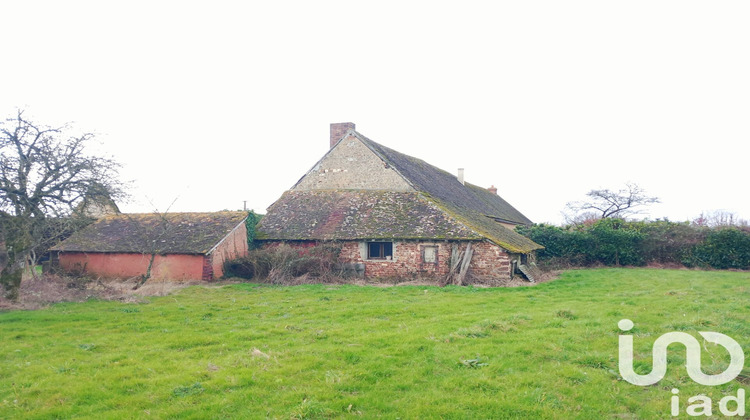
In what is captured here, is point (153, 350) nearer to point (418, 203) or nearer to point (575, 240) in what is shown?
point (418, 203)

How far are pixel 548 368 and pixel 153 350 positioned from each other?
7.04 meters

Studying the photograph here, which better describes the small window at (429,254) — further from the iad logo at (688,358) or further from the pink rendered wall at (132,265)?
the iad logo at (688,358)

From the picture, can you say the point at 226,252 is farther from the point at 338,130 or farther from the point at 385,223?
the point at 338,130

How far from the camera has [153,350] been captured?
870cm

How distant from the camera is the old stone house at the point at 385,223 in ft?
64.2

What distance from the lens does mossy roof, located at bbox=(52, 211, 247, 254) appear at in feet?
68.0

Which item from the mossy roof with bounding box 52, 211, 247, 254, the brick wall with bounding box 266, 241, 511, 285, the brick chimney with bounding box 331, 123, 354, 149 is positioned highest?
the brick chimney with bounding box 331, 123, 354, 149

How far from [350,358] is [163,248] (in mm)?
15718

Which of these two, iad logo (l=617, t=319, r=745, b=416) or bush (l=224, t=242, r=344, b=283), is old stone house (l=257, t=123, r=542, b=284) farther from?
iad logo (l=617, t=319, r=745, b=416)

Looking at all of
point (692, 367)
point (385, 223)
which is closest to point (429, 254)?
point (385, 223)

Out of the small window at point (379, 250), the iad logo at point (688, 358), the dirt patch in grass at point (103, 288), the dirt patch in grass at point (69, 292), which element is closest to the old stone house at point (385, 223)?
the small window at point (379, 250)

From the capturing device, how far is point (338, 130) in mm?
28172

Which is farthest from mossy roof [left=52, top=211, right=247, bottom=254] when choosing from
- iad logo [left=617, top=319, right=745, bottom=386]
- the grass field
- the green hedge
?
the green hedge

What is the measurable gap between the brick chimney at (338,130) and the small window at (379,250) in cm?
911
